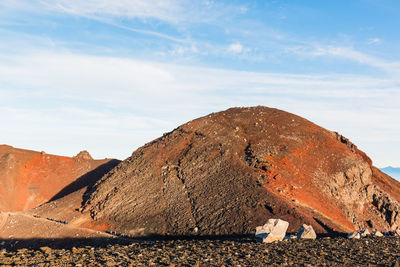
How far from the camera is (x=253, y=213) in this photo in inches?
1108

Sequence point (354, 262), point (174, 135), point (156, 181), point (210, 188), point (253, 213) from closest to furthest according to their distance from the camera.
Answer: point (354, 262), point (253, 213), point (210, 188), point (156, 181), point (174, 135)

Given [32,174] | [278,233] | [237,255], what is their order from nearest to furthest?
[237,255], [278,233], [32,174]

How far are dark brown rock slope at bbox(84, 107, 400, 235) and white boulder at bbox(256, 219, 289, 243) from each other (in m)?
4.65

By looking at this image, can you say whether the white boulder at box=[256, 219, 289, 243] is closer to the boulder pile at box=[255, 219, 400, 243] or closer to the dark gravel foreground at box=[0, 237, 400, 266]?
the boulder pile at box=[255, 219, 400, 243]

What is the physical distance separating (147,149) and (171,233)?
53.0 feet

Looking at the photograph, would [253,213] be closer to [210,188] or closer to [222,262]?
[210,188]

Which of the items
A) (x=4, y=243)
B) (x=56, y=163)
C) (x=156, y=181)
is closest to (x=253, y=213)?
(x=156, y=181)

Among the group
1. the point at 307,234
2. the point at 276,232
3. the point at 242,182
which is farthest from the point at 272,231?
the point at 242,182

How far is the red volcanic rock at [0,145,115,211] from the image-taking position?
188 ft

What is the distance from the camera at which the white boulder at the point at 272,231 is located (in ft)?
68.4

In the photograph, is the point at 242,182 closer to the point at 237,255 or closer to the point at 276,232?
the point at 276,232

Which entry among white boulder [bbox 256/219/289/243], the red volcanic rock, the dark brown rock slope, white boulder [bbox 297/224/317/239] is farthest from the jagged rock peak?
white boulder [bbox 297/224/317/239]

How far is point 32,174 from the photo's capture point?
204 ft

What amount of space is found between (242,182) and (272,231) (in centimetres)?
1120
